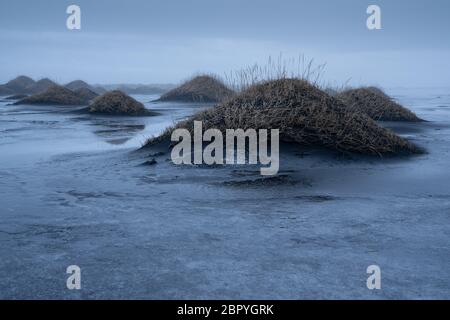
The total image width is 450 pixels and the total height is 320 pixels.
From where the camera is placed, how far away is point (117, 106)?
73.4 feet

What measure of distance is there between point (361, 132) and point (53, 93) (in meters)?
24.7

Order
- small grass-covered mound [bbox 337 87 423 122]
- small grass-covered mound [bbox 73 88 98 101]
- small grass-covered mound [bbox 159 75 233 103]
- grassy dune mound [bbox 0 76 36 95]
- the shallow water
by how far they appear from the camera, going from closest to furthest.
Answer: the shallow water → small grass-covered mound [bbox 337 87 423 122] → small grass-covered mound [bbox 159 75 233 103] → small grass-covered mound [bbox 73 88 98 101] → grassy dune mound [bbox 0 76 36 95]

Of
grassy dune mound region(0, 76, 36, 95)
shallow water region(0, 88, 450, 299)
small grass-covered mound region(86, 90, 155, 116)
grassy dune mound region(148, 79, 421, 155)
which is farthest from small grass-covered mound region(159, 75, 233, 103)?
shallow water region(0, 88, 450, 299)

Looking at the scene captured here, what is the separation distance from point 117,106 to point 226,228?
60.0 ft

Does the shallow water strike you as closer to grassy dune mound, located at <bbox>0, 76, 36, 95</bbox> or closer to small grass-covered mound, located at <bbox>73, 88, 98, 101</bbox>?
small grass-covered mound, located at <bbox>73, 88, 98, 101</bbox>

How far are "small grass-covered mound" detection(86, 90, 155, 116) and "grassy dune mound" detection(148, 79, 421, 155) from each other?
473 inches

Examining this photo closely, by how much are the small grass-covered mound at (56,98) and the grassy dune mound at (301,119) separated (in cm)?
2112

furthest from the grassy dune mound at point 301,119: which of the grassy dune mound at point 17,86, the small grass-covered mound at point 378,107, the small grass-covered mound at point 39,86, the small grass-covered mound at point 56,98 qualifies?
the grassy dune mound at point 17,86

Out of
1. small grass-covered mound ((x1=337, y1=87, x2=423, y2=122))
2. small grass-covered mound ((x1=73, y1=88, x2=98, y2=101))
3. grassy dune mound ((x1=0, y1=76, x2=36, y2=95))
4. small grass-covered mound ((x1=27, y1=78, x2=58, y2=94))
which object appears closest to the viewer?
small grass-covered mound ((x1=337, y1=87, x2=423, y2=122))

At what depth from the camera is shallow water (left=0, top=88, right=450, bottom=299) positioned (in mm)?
3535

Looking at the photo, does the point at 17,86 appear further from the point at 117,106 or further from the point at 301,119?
the point at 301,119

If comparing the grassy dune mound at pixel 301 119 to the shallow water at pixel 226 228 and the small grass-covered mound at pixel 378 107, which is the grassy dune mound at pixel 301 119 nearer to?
the shallow water at pixel 226 228

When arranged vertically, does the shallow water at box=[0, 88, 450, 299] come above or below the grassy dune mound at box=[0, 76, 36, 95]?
below
